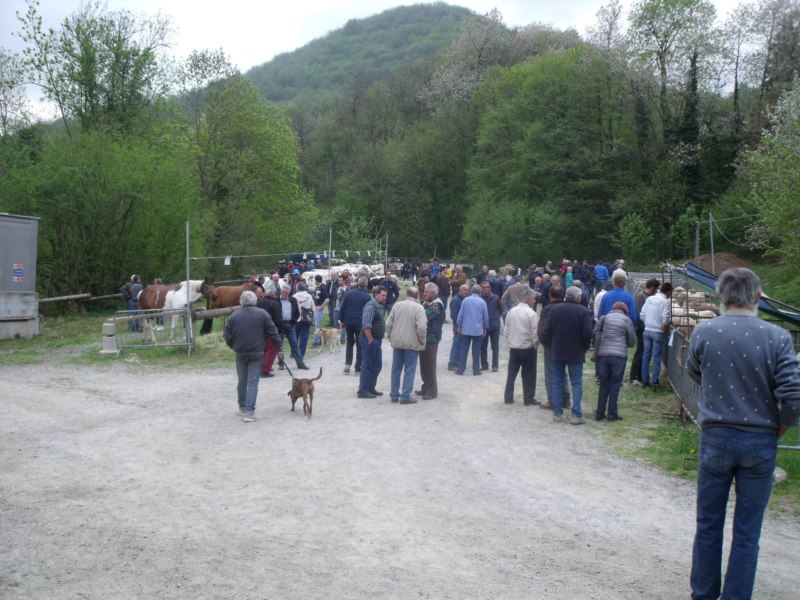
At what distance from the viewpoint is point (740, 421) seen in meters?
4.44

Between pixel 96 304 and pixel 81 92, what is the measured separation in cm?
1235

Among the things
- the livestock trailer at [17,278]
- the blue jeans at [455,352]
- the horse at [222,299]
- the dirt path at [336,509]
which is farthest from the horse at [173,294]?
the dirt path at [336,509]

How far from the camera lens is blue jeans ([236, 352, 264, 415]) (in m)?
10.6

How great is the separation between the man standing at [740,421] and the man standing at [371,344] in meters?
8.05

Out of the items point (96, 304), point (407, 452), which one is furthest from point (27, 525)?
point (96, 304)

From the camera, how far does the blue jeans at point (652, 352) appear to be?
1288cm

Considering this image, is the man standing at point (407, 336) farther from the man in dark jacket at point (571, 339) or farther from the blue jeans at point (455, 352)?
the blue jeans at point (455, 352)

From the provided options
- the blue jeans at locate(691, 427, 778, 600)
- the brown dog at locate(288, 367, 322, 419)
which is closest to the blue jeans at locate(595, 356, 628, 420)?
the brown dog at locate(288, 367, 322, 419)

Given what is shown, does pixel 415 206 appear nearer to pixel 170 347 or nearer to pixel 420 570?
pixel 170 347

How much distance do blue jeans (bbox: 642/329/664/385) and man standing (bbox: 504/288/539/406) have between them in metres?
2.29

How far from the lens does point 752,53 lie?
48781mm

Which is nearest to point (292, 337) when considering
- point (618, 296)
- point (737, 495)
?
point (618, 296)

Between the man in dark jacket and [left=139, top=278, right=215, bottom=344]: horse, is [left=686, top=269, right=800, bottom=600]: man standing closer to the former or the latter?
the man in dark jacket

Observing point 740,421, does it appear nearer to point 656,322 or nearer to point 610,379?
point 610,379
